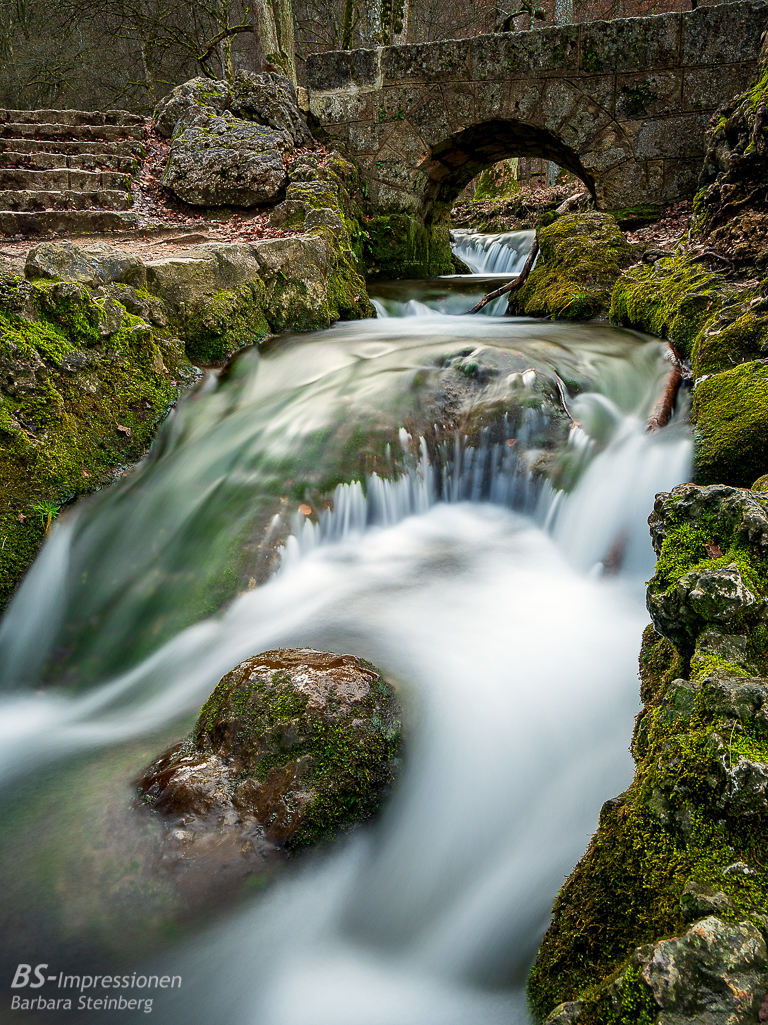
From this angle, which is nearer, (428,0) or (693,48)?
(693,48)

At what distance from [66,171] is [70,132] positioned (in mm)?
2485

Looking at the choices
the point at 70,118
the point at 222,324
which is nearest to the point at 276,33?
the point at 70,118

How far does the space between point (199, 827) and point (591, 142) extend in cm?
989

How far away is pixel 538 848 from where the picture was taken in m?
2.21

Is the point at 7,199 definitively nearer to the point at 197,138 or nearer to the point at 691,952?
the point at 197,138

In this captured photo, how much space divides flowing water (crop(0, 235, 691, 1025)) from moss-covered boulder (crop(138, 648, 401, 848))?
0.12m

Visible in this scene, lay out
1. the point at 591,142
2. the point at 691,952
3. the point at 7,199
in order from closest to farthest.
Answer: the point at 691,952
the point at 7,199
the point at 591,142

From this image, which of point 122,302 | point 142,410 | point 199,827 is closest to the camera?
point 199,827

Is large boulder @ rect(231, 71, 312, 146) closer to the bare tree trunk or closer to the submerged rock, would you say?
the bare tree trunk

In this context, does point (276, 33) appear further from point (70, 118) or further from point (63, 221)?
point (63, 221)

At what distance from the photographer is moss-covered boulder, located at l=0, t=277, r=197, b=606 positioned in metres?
3.59

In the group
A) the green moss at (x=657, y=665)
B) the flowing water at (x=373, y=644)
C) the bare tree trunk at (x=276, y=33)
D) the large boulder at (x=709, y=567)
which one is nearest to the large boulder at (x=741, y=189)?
the flowing water at (x=373, y=644)

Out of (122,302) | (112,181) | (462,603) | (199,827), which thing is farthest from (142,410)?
(112,181)

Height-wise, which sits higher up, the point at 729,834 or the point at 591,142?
the point at 591,142
